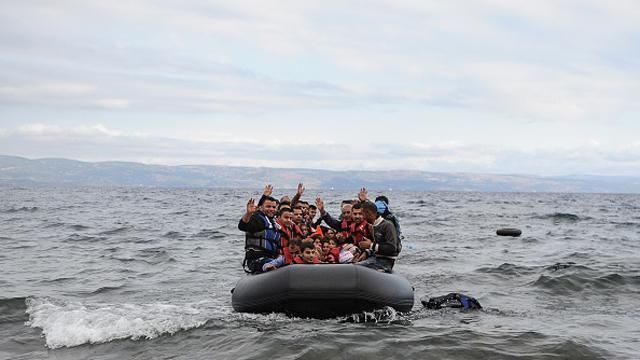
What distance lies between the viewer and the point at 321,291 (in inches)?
332

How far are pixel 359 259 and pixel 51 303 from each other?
5.13m

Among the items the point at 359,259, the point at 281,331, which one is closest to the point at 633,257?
the point at 359,259

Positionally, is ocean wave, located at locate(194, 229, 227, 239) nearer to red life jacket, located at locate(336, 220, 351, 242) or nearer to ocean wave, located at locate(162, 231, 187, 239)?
ocean wave, located at locate(162, 231, 187, 239)

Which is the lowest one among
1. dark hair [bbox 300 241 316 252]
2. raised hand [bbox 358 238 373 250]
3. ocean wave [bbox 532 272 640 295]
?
ocean wave [bbox 532 272 640 295]

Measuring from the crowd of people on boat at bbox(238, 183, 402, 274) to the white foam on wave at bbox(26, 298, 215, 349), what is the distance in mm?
1324

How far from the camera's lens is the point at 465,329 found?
8.70m

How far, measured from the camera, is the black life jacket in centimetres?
1031

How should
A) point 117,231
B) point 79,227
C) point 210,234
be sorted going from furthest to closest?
point 79,227
point 117,231
point 210,234

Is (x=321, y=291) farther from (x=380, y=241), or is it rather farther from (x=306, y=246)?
(x=380, y=241)

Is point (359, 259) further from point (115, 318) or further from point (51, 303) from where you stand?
point (51, 303)

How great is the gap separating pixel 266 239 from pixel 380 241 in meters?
1.85

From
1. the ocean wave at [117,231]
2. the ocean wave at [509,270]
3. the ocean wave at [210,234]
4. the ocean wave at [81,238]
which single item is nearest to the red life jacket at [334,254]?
the ocean wave at [509,270]

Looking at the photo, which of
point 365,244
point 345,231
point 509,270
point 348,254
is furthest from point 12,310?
point 509,270

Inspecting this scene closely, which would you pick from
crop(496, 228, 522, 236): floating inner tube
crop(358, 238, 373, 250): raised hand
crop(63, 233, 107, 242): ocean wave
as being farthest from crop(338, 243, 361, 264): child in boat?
crop(496, 228, 522, 236): floating inner tube
